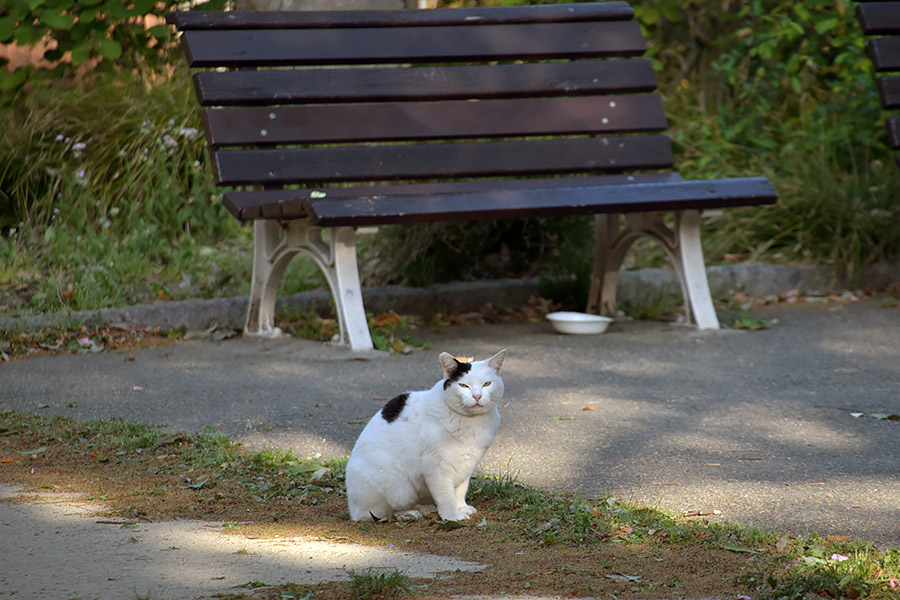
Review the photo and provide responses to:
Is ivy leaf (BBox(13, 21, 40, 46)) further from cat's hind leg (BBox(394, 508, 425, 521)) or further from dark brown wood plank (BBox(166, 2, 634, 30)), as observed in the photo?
cat's hind leg (BBox(394, 508, 425, 521))

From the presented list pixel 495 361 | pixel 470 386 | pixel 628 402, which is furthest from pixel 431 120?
pixel 470 386

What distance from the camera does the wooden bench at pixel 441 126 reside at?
14.6ft

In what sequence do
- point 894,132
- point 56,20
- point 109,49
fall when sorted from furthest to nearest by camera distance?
point 109,49 < point 56,20 < point 894,132

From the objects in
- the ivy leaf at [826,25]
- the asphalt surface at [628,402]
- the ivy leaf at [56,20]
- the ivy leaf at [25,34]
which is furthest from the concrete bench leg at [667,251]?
the ivy leaf at [25,34]

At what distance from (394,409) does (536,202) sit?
2042 mm

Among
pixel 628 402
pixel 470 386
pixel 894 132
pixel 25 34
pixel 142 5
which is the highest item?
pixel 142 5

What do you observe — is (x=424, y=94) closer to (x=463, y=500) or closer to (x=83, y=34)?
(x=83, y=34)

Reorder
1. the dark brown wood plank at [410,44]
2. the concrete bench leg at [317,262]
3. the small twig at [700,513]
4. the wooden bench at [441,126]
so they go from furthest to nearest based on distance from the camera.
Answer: the dark brown wood plank at [410,44], the wooden bench at [441,126], the concrete bench leg at [317,262], the small twig at [700,513]

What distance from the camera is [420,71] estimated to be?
5.16m

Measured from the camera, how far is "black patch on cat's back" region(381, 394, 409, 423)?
2.42m

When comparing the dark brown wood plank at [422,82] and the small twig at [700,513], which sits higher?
the dark brown wood plank at [422,82]

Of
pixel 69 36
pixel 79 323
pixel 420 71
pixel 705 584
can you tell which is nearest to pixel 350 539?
pixel 705 584

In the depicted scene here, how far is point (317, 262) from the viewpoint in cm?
446

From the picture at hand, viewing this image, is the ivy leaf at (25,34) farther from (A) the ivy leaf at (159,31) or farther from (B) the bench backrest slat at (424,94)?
(B) the bench backrest slat at (424,94)
